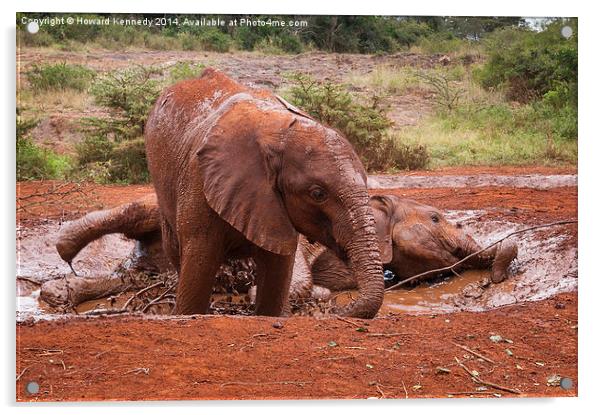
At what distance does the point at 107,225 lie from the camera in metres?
9.73

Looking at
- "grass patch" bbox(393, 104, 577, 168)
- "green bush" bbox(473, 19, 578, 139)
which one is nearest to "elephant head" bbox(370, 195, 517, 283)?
"grass patch" bbox(393, 104, 577, 168)

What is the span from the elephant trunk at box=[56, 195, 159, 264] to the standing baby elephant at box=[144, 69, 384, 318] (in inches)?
55.5

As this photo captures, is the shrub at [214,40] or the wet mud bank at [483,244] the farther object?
the wet mud bank at [483,244]

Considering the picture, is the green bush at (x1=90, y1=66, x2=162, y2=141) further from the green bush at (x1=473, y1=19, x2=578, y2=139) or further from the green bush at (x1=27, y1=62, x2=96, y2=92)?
the green bush at (x1=473, y1=19, x2=578, y2=139)

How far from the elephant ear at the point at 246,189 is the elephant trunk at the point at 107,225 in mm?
2260

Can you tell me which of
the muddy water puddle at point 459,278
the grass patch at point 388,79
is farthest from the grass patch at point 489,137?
the muddy water puddle at point 459,278

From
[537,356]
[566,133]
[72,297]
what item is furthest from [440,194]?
[72,297]

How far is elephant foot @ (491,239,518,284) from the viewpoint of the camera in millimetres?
9078

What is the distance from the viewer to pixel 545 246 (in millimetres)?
8875

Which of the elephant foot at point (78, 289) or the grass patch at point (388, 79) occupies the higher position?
the grass patch at point (388, 79)

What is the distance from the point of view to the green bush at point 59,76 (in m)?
7.95

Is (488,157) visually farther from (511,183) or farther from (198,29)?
(198,29)

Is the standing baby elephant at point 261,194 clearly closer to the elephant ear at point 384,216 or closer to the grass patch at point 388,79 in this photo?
the grass patch at point 388,79

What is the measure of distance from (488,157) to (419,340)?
1781mm
